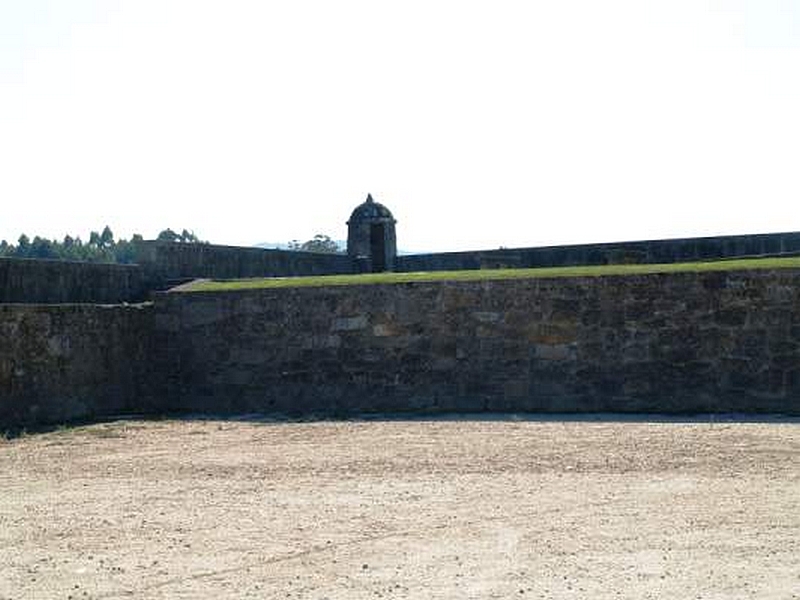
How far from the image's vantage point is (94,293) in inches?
522

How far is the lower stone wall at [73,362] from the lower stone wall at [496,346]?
1.14 feet

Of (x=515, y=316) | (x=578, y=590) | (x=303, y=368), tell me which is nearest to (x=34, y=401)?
(x=303, y=368)

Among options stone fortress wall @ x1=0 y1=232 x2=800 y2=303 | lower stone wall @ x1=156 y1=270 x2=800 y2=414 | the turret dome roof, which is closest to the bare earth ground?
lower stone wall @ x1=156 y1=270 x2=800 y2=414

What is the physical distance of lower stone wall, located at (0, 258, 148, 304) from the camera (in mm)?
11953

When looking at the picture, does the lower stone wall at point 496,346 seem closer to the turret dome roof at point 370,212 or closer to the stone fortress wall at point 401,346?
the stone fortress wall at point 401,346

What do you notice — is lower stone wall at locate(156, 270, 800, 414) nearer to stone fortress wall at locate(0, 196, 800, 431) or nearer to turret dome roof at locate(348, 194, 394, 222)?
stone fortress wall at locate(0, 196, 800, 431)

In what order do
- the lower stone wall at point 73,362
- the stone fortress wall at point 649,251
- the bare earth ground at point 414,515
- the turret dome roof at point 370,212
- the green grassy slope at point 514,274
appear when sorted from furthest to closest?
the turret dome roof at point 370,212, the stone fortress wall at point 649,251, the green grassy slope at point 514,274, the lower stone wall at point 73,362, the bare earth ground at point 414,515

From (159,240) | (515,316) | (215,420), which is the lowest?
(215,420)

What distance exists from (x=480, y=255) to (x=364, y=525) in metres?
12.9

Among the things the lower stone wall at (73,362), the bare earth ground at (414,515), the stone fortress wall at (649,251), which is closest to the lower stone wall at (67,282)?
the lower stone wall at (73,362)

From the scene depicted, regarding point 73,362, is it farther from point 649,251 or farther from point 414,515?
point 649,251

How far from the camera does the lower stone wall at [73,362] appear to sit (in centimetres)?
1085

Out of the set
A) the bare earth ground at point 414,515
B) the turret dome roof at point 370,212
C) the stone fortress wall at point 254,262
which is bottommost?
the bare earth ground at point 414,515

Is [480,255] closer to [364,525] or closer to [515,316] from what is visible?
[515,316]
